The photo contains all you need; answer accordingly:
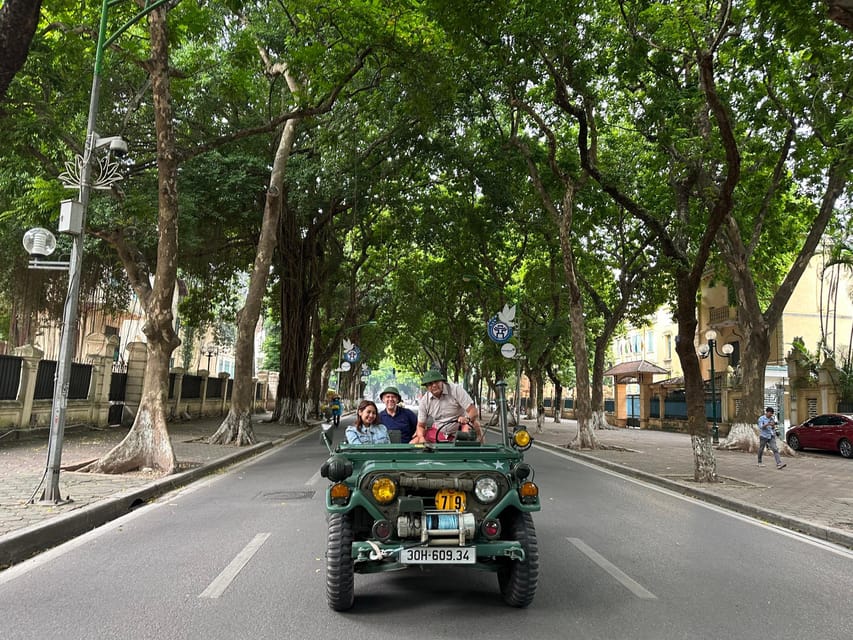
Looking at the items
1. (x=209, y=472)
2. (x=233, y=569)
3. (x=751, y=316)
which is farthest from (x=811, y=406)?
(x=233, y=569)

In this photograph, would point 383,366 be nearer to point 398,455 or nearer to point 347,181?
point 347,181

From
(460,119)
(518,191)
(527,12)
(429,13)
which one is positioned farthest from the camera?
(518,191)

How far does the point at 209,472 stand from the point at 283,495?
334 centimetres

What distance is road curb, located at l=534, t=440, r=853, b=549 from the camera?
735cm

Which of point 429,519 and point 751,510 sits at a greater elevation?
point 429,519

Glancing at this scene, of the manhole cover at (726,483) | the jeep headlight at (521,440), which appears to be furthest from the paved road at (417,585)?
the manhole cover at (726,483)

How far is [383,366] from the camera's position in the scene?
318 ft

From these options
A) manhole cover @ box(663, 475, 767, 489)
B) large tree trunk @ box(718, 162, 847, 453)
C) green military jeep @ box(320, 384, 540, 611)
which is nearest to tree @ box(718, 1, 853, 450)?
large tree trunk @ box(718, 162, 847, 453)

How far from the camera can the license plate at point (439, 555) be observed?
402 cm

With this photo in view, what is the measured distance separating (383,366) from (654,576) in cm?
9228

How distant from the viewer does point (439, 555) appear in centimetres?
404

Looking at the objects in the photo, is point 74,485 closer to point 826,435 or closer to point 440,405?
point 440,405

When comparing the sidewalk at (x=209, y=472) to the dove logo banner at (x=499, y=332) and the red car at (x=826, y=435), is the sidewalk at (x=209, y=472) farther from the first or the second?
the dove logo banner at (x=499, y=332)

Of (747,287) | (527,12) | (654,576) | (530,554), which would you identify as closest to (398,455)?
(530,554)
